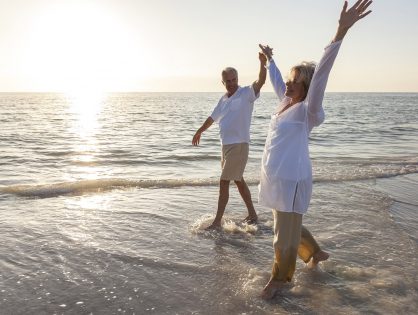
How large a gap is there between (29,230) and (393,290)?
4.58 metres

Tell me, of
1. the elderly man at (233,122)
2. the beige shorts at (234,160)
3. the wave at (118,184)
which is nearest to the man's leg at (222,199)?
the elderly man at (233,122)

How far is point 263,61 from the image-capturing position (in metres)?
5.09

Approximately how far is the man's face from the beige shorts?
758 millimetres

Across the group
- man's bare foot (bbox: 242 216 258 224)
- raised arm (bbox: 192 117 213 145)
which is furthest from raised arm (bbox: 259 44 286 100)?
man's bare foot (bbox: 242 216 258 224)

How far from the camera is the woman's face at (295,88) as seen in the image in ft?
11.6

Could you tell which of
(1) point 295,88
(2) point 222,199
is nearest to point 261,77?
(2) point 222,199

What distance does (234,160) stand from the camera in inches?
231

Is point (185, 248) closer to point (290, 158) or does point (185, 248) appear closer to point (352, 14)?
point (290, 158)

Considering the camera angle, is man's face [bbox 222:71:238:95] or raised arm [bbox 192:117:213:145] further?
raised arm [bbox 192:117:213:145]

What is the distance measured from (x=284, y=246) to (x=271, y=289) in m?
0.43

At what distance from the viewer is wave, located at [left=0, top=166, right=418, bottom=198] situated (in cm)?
855

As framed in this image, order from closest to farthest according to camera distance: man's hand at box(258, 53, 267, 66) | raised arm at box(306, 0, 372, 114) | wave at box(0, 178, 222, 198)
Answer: raised arm at box(306, 0, 372, 114) < man's hand at box(258, 53, 267, 66) < wave at box(0, 178, 222, 198)

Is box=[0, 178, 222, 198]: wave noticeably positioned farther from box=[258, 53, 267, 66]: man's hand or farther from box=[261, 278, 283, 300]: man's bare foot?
box=[261, 278, 283, 300]: man's bare foot

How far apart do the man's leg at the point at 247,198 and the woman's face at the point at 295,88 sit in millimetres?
2779
